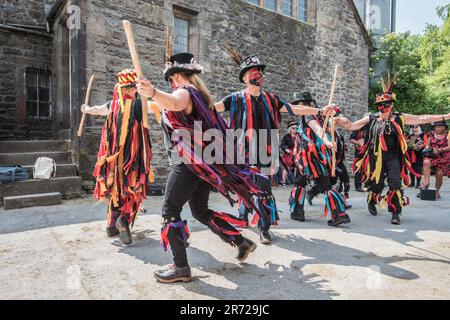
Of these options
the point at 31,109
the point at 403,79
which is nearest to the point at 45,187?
the point at 31,109

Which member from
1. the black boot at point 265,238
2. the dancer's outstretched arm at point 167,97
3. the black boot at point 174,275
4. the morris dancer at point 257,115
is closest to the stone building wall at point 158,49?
the morris dancer at point 257,115

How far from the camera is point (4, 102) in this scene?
9195 mm

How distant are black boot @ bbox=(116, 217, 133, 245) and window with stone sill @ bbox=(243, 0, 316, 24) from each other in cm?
875

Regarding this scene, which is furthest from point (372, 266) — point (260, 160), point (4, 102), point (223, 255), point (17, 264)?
point (4, 102)

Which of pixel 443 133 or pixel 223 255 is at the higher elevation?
pixel 443 133

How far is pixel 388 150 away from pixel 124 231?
3.82 metres

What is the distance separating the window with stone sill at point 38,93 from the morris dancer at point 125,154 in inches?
265

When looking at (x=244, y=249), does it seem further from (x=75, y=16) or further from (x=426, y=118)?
(x=75, y=16)

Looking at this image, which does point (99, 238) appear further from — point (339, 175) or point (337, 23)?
point (337, 23)

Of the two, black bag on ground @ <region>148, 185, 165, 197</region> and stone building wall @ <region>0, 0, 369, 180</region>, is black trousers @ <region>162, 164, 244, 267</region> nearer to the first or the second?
black bag on ground @ <region>148, 185, 165, 197</region>

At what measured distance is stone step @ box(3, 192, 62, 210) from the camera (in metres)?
5.82

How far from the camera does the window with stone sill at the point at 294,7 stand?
443 inches

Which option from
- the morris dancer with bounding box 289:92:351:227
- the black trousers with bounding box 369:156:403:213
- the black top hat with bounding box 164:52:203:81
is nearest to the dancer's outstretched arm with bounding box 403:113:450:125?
the black trousers with bounding box 369:156:403:213
